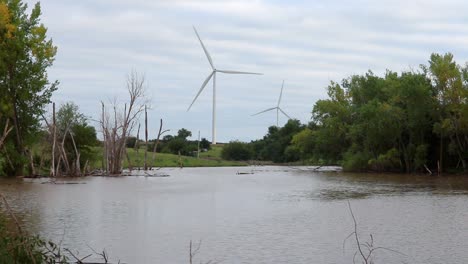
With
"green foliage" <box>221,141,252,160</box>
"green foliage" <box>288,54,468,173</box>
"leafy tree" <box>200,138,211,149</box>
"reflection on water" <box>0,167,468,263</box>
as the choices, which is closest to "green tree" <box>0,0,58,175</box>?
"reflection on water" <box>0,167,468,263</box>

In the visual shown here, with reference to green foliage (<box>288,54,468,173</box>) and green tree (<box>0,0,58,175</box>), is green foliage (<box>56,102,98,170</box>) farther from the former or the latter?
green foliage (<box>288,54,468,173</box>)

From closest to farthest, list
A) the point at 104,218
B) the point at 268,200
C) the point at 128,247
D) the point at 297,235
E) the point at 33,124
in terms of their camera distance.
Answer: the point at 128,247
the point at 297,235
the point at 104,218
the point at 268,200
the point at 33,124

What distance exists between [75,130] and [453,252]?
47042mm

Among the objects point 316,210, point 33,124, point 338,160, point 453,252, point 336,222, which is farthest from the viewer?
point 338,160

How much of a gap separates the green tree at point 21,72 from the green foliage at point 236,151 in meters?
74.0

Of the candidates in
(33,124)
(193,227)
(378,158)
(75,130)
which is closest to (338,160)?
(378,158)

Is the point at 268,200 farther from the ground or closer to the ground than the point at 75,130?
closer to the ground

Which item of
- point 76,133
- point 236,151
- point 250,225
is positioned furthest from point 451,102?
point 236,151

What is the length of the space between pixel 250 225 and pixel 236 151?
334ft

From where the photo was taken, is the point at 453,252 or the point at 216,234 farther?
the point at 216,234

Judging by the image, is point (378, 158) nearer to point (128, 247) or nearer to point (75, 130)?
point (75, 130)

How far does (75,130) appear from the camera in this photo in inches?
2245

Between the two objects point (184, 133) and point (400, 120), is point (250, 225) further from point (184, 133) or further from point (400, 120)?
point (184, 133)

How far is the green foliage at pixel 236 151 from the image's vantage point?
120 metres
